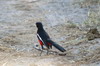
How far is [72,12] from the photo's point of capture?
11367mm

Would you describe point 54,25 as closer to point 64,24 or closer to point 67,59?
point 64,24

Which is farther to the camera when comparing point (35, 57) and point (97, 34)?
point (97, 34)

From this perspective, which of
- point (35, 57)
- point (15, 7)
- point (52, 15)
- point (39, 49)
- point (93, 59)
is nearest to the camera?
point (93, 59)

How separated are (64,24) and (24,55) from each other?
286 centimetres

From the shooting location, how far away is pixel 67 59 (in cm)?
665

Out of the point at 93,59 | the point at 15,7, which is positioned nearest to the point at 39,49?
the point at 93,59

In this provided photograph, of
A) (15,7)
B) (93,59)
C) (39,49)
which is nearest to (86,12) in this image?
(15,7)

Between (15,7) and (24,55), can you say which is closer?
(24,55)

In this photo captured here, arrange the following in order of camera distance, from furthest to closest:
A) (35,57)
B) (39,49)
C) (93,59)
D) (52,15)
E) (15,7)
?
(15,7) < (52,15) < (39,49) < (35,57) < (93,59)

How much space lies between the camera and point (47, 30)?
9.34 m

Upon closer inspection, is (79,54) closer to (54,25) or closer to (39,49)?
(39,49)

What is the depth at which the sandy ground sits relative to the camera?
662 cm

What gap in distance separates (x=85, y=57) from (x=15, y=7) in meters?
6.50

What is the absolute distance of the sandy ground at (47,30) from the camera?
21.7ft
